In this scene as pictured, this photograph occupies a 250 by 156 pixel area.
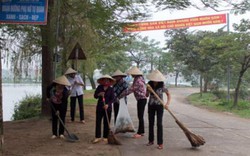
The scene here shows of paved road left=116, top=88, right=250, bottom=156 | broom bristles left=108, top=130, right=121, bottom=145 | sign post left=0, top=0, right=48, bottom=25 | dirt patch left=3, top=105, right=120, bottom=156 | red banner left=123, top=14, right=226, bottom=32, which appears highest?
red banner left=123, top=14, right=226, bottom=32

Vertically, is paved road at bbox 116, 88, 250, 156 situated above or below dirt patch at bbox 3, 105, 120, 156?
below

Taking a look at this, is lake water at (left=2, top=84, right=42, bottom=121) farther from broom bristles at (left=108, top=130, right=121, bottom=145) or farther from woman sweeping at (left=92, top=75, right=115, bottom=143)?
broom bristles at (left=108, top=130, right=121, bottom=145)

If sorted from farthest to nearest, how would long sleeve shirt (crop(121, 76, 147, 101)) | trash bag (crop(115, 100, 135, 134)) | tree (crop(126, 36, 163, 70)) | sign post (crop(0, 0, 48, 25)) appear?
tree (crop(126, 36, 163, 70)) < trash bag (crop(115, 100, 135, 134)) < long sleeve shirt (crop(121, 76, 147, 101)) < sign post (crop(0, 0, 48, 25))

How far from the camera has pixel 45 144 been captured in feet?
22.1

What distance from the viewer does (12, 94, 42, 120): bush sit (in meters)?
13.4

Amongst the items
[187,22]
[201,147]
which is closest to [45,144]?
[201,147]

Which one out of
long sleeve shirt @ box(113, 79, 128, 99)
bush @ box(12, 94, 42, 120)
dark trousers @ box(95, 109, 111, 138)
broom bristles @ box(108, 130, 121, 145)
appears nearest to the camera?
broom bristles @ box(108, 130, 121, 145)

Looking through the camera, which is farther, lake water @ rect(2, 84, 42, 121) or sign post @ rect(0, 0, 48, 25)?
lake water @ rect(2, 84, 42, 121)

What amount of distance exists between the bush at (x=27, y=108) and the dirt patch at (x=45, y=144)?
4.38m

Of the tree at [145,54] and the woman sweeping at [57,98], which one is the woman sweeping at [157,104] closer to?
the woman sweeping at [57,98]

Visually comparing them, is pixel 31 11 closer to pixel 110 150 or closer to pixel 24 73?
pixel 110 150

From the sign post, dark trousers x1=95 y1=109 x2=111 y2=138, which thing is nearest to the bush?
dark trousers x1=95 y1=109 x2=111 y2=138

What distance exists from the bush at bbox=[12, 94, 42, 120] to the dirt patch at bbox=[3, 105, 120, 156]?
438cm

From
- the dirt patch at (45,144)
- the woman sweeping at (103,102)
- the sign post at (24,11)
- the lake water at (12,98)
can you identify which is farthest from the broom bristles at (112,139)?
the lake water at (12,98)
